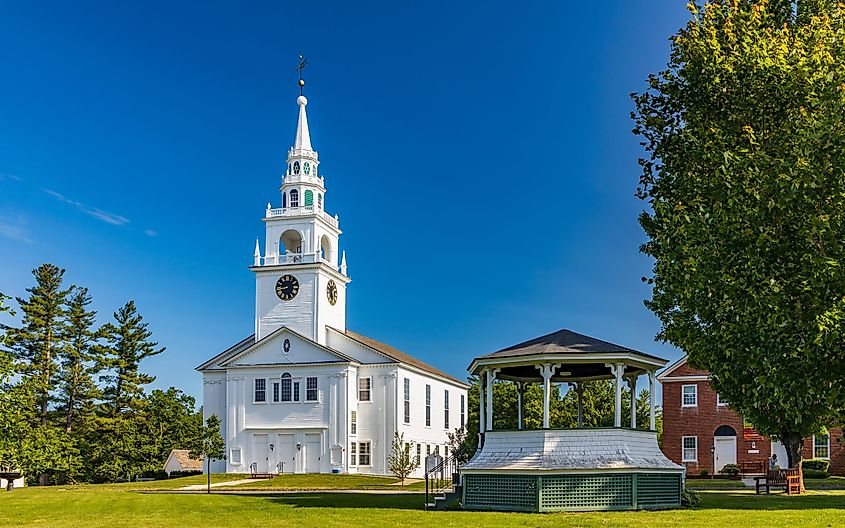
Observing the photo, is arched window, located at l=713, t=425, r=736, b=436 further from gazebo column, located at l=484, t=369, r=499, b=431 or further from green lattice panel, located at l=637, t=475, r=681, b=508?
gazebo column, located at l=484, t=369, r=499, b=431

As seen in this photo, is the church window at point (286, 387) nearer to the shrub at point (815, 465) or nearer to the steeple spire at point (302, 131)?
the steeple spire at point (302, 131)

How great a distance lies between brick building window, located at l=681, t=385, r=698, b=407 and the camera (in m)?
52.2

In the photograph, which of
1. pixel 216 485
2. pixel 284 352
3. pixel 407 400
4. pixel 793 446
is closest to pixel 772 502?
pixel 793 446

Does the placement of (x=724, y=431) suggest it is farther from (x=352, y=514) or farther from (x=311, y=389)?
(x=352, y=514)

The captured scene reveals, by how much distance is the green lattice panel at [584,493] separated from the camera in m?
23.1

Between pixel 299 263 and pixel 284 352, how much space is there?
5736 millimetres

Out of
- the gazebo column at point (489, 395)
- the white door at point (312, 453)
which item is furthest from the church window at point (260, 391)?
the gazebo column at point (489, 395)

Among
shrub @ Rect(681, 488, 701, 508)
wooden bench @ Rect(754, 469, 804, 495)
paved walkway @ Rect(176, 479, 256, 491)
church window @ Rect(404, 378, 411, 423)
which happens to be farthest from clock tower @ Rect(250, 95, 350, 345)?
shrub @ Rect(681, 488, 701, 508)

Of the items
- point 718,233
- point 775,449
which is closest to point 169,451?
point 775,449

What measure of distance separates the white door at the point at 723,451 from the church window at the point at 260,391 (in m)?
26.0

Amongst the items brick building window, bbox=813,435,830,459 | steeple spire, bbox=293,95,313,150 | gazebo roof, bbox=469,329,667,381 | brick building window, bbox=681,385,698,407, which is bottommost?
brick building window, bbox=813,435,830,459

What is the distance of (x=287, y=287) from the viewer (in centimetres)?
5991

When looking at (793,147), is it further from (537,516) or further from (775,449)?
(775,449)

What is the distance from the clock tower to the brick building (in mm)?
21050
